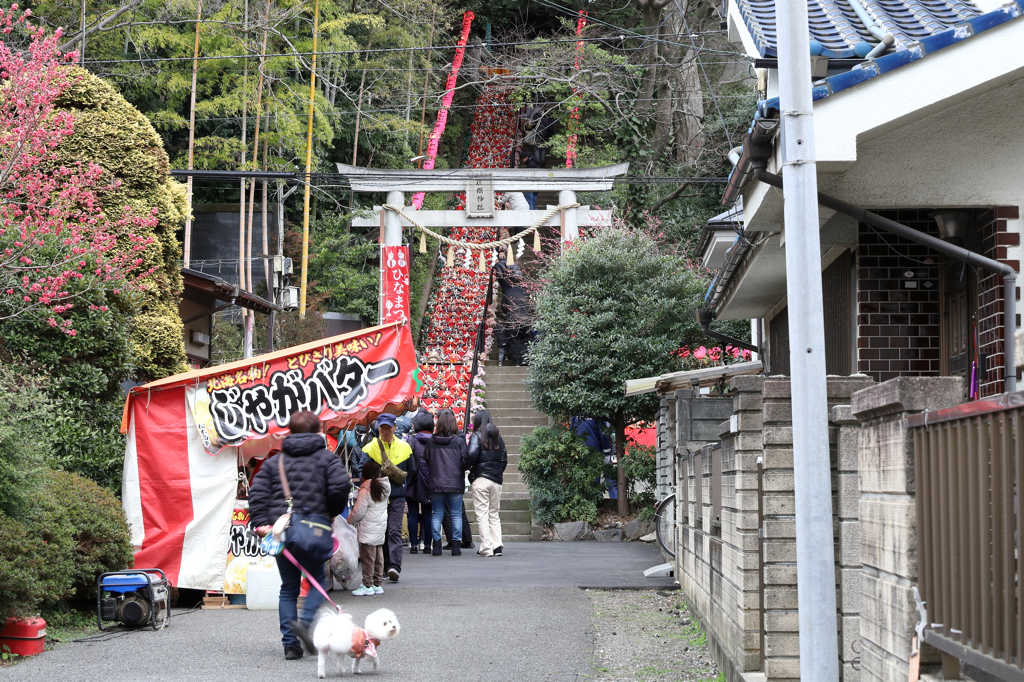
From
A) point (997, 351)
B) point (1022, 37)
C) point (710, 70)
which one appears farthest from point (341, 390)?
point (710, 70)

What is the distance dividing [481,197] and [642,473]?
24.8ft

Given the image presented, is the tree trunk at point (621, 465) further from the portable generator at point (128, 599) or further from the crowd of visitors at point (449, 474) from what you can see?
the portable generator at point (128, 599)

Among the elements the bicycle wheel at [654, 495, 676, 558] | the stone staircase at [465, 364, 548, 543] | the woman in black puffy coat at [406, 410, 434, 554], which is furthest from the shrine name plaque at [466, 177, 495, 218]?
the bicycle wheel at [654, 495, 676, 558]

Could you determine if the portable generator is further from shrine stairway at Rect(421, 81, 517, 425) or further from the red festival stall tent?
shrine stairway at Rect(421, 81, 517, 425)

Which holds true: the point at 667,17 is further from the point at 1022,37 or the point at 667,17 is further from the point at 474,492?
the point at 1022,37

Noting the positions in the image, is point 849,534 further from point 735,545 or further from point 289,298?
point 289,298

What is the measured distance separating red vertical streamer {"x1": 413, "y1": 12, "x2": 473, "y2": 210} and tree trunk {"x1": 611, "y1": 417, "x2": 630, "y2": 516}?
28.4 feet

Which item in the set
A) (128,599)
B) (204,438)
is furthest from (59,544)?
(204,438)

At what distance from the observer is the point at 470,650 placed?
27.5 feet

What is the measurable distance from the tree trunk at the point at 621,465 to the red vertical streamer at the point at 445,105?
8666 millimetres

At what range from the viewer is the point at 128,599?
9.29m

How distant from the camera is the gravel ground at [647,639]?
767 centimetres

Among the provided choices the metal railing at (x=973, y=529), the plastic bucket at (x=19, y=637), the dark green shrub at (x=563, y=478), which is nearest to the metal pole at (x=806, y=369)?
the metal railing at (x=973, y=529)

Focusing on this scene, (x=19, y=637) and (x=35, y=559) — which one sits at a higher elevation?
(x=35, y=559)
